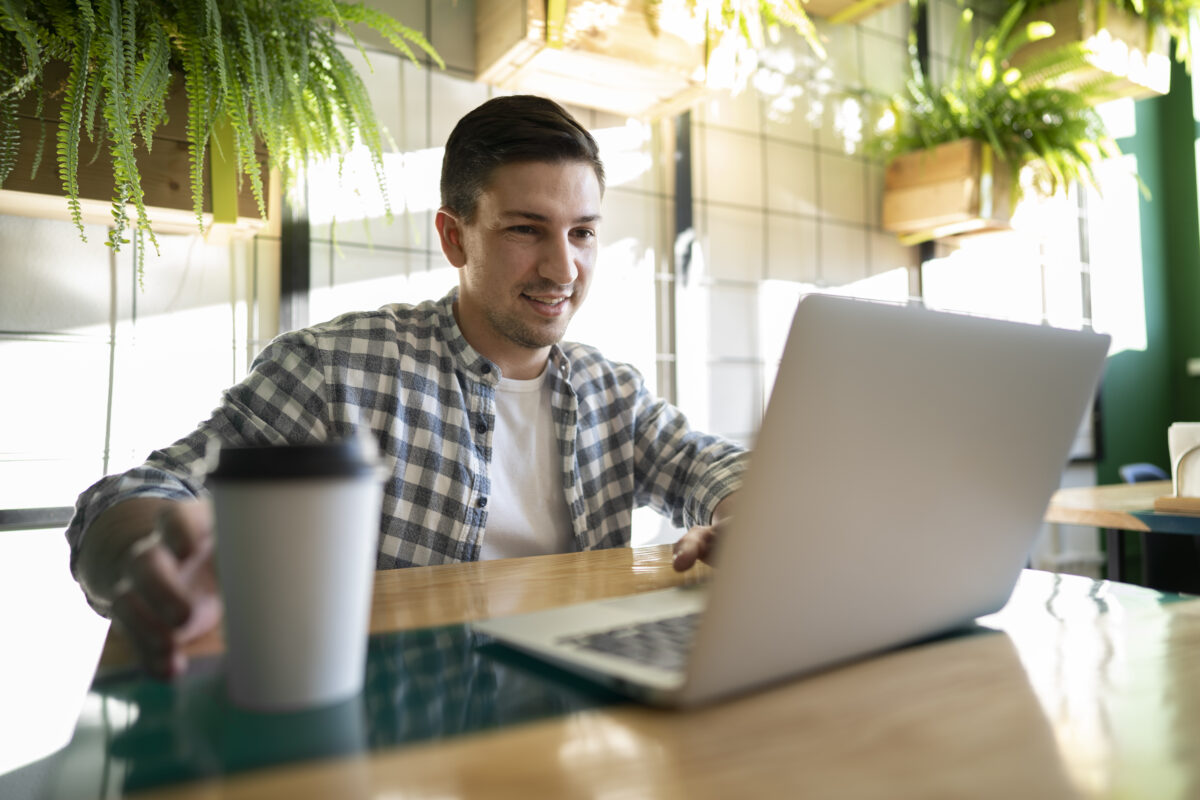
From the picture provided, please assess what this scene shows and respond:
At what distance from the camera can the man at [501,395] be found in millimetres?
1217

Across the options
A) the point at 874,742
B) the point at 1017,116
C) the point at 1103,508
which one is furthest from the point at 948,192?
the point at 874,742

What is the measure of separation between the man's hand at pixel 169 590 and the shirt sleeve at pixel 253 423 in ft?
0.69

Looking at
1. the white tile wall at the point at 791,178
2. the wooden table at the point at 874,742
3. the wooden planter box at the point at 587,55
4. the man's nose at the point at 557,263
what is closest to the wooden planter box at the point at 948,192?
the white tile wall at the point at 791,178

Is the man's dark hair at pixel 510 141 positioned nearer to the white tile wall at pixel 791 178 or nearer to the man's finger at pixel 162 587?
the man's finger at pixel 162 587

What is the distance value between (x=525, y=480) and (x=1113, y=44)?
270 centimetres

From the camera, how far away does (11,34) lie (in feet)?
3.75

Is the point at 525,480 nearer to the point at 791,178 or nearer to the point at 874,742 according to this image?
the point at 874,742

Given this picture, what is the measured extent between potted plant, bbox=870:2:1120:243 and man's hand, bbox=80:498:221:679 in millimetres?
2554

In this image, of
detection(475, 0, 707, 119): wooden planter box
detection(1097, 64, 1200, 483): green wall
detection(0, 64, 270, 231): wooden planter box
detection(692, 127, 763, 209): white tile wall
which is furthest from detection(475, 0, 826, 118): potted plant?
detection(1097, 64, 1200, 483): green wall

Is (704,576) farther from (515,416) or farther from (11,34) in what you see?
(11,34)

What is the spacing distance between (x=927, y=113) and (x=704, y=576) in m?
2.39

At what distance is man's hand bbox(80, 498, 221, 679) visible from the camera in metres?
0.44

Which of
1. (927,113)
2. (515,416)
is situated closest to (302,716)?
(515,416)

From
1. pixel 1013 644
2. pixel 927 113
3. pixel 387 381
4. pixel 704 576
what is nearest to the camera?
pixel 1013 644
